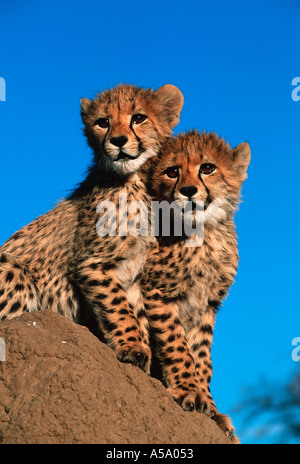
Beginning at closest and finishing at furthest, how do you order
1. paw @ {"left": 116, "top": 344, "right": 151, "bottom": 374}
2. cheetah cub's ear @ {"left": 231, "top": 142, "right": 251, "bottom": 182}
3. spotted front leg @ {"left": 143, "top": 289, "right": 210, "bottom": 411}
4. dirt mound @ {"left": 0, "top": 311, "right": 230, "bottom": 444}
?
1. dirt mound @ {"left": 0, "top": 311, "right": 230, "bottom": 444}
2. paw @ {"left": 116, "top": 344, "right": 151, "bottom": 374}
3. spotted front leg @ {"left": 143, "top": 289, "right": 210, "bottom": 411}
4. cheetah cub's ear @ {"left": 231, "top": 142, "right": 251, "bottom": 182}

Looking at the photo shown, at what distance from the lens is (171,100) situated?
4.68 metres

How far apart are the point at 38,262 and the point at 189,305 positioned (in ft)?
3.36

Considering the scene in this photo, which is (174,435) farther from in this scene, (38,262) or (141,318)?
(38,262)

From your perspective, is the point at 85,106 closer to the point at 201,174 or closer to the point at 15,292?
the point at 201,174

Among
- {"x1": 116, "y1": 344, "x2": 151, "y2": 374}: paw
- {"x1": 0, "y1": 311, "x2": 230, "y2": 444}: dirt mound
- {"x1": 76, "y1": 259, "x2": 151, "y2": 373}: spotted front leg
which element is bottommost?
{"x1": 0, "y1": 311, "x2": 230, "y2": 444}: dirt mound

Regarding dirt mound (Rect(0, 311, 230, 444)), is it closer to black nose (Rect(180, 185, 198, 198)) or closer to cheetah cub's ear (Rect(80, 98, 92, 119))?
black nose (Rect(180, 185, 198, 198))

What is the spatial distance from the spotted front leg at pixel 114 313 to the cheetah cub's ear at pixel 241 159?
1108 millimetres

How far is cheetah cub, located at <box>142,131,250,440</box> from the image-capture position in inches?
163

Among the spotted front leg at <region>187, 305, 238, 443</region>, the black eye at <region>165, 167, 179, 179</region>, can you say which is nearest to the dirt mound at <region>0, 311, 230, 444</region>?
the spotted front leg at <region>187, 305, 238, 443</region>

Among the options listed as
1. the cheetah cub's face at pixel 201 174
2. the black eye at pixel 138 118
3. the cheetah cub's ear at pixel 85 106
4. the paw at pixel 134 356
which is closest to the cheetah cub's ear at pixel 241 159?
the cheetah cub's face at pixel 201 174

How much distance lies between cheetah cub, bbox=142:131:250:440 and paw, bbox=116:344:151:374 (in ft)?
0.80

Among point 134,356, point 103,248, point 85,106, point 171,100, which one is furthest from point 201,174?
point 134,356

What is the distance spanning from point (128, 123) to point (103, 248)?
2.66 feet

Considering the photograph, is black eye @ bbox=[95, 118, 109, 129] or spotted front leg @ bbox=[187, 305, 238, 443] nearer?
spotted front leg @ bbox=[187, 305, 238, 443]
